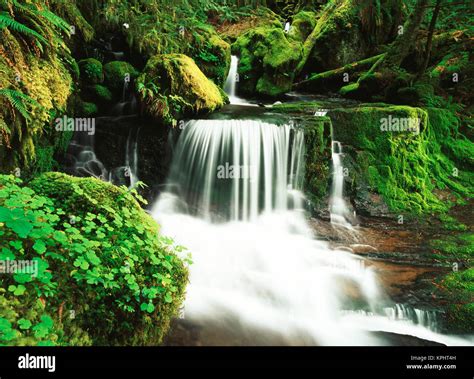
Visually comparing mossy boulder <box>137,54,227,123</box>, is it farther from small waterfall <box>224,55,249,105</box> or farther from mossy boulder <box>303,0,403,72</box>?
mossy boulder <box>303,0,403,72</box>

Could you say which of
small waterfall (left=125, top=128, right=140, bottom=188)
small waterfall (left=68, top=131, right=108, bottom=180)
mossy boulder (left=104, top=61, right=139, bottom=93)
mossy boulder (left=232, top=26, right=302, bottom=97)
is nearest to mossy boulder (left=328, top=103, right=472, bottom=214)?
mossy boulder (left=232, top=26, right=302, bottom=97)

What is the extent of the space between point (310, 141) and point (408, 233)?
298 centimetres

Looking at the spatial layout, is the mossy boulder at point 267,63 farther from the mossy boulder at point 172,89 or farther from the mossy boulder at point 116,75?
the mossy boulder at point 116,75

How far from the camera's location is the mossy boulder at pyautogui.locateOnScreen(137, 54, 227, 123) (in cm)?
670

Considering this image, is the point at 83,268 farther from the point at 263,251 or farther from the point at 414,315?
the point at 414,315

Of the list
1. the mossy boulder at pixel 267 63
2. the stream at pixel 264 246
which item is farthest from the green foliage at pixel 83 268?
the mossy boulder at pixel 267 63

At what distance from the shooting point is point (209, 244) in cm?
568

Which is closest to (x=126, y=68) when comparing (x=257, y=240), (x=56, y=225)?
(x=257, y=240)

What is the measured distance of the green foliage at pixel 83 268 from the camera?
200 centimetres

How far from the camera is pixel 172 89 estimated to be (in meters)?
6.93

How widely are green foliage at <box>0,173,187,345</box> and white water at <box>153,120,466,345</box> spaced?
43.0 inches

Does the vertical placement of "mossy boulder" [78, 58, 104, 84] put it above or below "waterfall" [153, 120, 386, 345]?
above

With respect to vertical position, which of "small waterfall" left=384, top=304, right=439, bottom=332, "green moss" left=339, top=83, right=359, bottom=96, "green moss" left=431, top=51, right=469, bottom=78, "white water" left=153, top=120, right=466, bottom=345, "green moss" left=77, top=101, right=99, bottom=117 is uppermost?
"green moss" left=431, top=51, right=469, bottom=78
